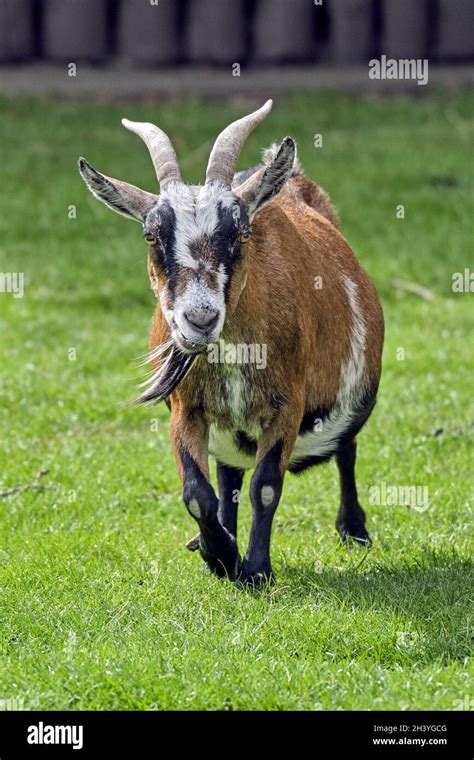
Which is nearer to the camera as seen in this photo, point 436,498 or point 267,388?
point 267,388

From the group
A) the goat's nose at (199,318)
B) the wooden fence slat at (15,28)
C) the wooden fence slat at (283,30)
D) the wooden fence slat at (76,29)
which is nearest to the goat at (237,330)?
the goat's nose at (199,318)

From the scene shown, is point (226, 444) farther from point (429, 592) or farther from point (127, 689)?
point (127, 689)

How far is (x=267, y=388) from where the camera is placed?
6398 mm

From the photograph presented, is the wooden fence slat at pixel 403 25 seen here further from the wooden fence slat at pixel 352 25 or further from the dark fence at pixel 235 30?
the wooden fence slat at pixel 352 25

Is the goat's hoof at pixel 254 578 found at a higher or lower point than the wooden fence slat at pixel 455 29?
lower

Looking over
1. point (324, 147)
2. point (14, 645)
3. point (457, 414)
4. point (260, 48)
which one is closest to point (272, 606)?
point (14, 645)

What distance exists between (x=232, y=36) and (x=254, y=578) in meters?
12.4

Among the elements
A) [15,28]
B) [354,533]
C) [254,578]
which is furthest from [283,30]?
[254,578]

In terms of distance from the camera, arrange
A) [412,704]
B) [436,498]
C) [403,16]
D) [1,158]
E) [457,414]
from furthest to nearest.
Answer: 1. [403,16]
2. [1,158]
3. [457,414]
4. [436,498]
5. [412,704]

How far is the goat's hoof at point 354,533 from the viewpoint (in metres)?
7.28

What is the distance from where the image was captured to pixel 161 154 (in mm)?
6457

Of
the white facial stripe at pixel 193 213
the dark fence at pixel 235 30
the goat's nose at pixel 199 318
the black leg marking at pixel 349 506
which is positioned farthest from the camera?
the dark fence at pixel 235 30

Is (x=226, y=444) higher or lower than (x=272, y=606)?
higher

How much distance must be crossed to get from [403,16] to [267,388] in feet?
39.5
